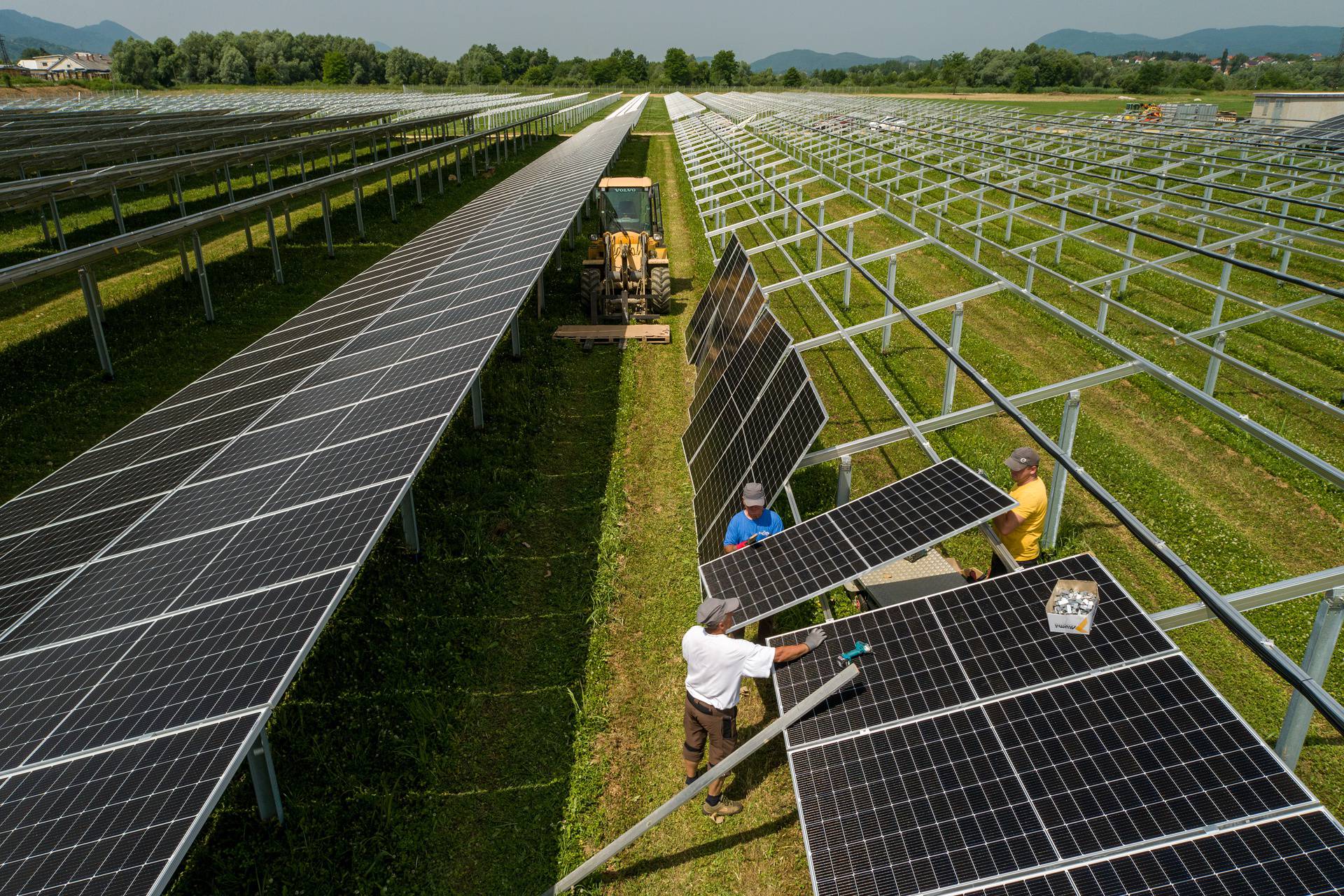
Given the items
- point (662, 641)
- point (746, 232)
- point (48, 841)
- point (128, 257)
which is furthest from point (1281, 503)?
point (128, 257)

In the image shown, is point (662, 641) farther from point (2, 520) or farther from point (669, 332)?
point (669, 332)

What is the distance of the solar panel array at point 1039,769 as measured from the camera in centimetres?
396

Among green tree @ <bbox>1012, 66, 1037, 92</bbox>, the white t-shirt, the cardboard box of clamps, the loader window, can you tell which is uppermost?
green tree @ <bbox>1012, 66, 1037, 92</bbox>

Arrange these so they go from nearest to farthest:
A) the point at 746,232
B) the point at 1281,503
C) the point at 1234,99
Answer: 1. the point at 1281,503
2. the point at 746,232
3. the point at 1234,99

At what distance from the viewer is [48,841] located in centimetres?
432

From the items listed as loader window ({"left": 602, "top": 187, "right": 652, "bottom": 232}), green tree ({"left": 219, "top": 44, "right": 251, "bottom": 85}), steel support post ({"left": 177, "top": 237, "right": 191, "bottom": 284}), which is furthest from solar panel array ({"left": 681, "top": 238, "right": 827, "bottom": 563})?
green tree ({"left": 219, "top": 44, "right": 251, "bottom": 85})

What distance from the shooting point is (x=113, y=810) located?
4441mm

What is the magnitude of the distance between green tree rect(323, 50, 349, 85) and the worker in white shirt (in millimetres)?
142495

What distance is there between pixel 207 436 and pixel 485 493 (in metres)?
3.49

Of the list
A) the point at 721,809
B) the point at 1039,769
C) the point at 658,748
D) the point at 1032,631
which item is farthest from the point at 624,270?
the point at 1039,769

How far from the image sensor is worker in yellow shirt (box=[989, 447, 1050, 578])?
295 inches

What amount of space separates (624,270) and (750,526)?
12.0 m

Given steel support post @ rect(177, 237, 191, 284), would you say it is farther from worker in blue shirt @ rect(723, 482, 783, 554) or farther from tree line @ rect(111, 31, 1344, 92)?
tree line @ rect(111, 31, 1344, 92)

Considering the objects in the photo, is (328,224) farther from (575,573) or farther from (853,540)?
(853,540)
